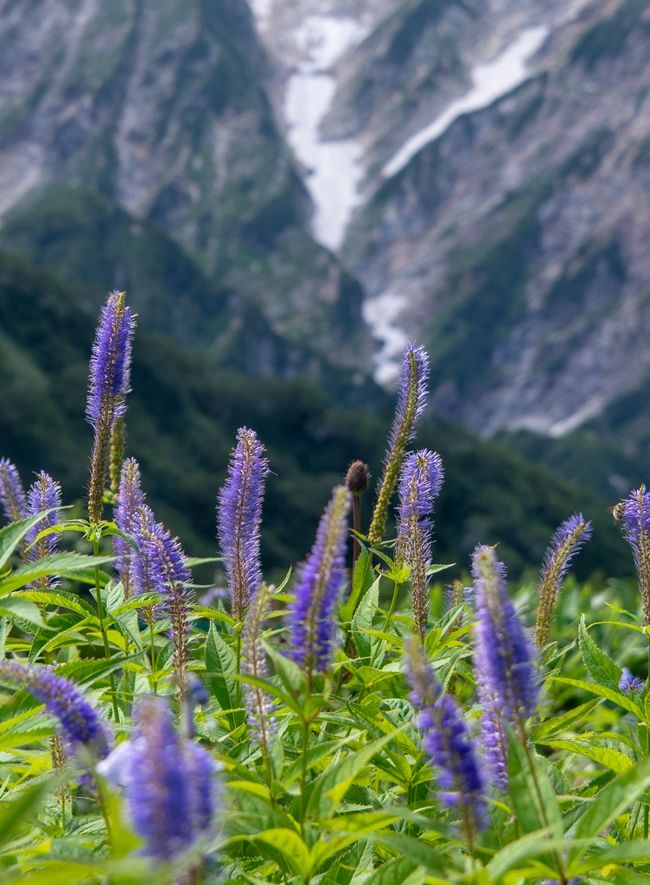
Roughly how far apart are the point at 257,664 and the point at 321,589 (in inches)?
17.9

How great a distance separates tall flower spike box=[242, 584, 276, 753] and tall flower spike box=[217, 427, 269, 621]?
0.72 metres

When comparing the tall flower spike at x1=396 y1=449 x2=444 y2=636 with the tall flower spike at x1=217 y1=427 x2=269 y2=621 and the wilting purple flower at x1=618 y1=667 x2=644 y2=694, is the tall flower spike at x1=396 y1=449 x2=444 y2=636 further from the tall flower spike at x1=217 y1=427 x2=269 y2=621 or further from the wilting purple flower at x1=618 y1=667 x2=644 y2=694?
the wilting purple flower at x1=618 y1=667 x2=644 y2=694

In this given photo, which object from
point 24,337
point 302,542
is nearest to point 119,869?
point 302,542

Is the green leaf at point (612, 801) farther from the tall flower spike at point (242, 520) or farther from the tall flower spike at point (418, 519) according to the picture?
the tall flower spike at point (242, 520)

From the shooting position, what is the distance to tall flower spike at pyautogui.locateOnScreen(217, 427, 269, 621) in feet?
12.4

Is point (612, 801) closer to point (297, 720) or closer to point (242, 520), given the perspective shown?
point (297, 720)

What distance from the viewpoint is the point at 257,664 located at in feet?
9.53

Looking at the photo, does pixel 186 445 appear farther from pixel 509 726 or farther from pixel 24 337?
pixel 509 726

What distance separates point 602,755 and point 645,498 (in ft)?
3.45

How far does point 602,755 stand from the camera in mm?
3354

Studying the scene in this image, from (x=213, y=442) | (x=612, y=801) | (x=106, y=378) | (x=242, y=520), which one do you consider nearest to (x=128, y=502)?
(x=106, y=378)

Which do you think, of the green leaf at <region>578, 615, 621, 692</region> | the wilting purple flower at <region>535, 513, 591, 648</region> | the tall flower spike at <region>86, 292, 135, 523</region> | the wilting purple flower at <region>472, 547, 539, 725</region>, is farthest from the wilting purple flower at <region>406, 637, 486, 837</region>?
the tall flower spike at <region>86, 292, 135, 523</region>

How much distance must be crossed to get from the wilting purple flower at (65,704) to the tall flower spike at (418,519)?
1.63 m

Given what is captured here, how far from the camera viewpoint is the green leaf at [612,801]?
98.6 inches
